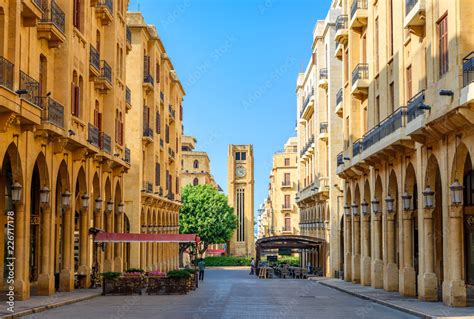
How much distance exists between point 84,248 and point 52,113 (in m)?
8.86

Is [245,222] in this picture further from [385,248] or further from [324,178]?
[385,248]

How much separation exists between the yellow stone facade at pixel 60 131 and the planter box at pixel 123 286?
1.46 m

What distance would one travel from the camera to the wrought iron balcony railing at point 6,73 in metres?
22.7

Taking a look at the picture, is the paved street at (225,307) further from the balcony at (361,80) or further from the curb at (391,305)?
the balcony at (361,80)

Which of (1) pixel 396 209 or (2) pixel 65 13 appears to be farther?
(1) pixel 396 209

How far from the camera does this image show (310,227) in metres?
69.1

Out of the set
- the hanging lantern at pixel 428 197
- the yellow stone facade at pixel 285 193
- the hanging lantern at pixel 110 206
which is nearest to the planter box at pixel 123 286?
the hanging lantern at pixel 110 206

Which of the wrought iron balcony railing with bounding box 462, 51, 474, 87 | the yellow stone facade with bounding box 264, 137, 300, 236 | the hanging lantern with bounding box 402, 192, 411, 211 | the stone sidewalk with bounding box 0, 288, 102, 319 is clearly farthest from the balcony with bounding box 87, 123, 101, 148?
the yellow stone facade with bounding box 264, 137, 300, 236

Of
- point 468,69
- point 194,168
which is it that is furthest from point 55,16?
point 194,168

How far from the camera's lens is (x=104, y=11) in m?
38.2

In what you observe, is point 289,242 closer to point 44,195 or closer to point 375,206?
point 375,206

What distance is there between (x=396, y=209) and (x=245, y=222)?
11621 cm

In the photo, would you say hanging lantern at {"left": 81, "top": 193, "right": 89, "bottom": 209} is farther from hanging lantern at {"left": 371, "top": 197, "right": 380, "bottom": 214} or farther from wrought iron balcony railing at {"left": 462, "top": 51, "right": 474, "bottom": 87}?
wrought iron balcony railing at {"left": 462, "top": 51, "right": 474, "bottom": 87}

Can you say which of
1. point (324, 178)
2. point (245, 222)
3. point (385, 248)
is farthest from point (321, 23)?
point (245, 222)
